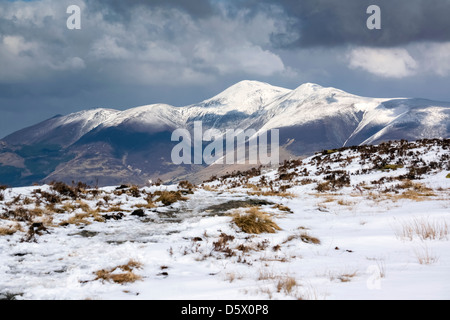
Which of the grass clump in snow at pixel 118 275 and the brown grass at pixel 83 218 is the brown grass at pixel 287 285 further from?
the brown grass at pixel 83 218

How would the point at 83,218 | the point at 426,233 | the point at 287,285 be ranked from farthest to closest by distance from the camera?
the point at 83,218 < the point at 426,233 < the point at 287,285

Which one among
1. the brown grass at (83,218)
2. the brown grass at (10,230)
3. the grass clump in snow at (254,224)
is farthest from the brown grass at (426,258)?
the brown grass at (10,230)

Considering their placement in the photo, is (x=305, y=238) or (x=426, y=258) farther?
(x=305, y=238)

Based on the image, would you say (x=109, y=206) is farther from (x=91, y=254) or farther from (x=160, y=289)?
(x=160, y=289)

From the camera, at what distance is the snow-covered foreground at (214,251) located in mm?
4609

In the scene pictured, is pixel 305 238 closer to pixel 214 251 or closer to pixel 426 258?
pixel 214 251

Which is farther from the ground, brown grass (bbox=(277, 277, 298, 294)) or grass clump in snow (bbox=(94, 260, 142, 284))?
brown grass (bbox=(277, 277, 298, 294))

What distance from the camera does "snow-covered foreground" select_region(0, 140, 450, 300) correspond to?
4.61 meters

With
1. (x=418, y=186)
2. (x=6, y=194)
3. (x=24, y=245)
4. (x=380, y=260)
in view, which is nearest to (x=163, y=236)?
(x=24, y=245)

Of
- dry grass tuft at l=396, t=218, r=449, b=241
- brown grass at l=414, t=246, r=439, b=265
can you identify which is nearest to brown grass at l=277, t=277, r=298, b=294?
brown grass at l=414, t=246, r=439, b=265

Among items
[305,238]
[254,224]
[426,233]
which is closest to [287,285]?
[305,238]

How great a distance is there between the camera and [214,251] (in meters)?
7.24

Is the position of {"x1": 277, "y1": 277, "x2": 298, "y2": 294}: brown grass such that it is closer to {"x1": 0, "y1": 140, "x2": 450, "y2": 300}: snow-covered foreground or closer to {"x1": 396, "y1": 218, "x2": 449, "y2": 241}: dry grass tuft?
{"x1": 0, "y1": 140, "x2": 450, "y2": 300}: snow-covered foreground

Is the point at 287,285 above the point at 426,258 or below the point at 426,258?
below
